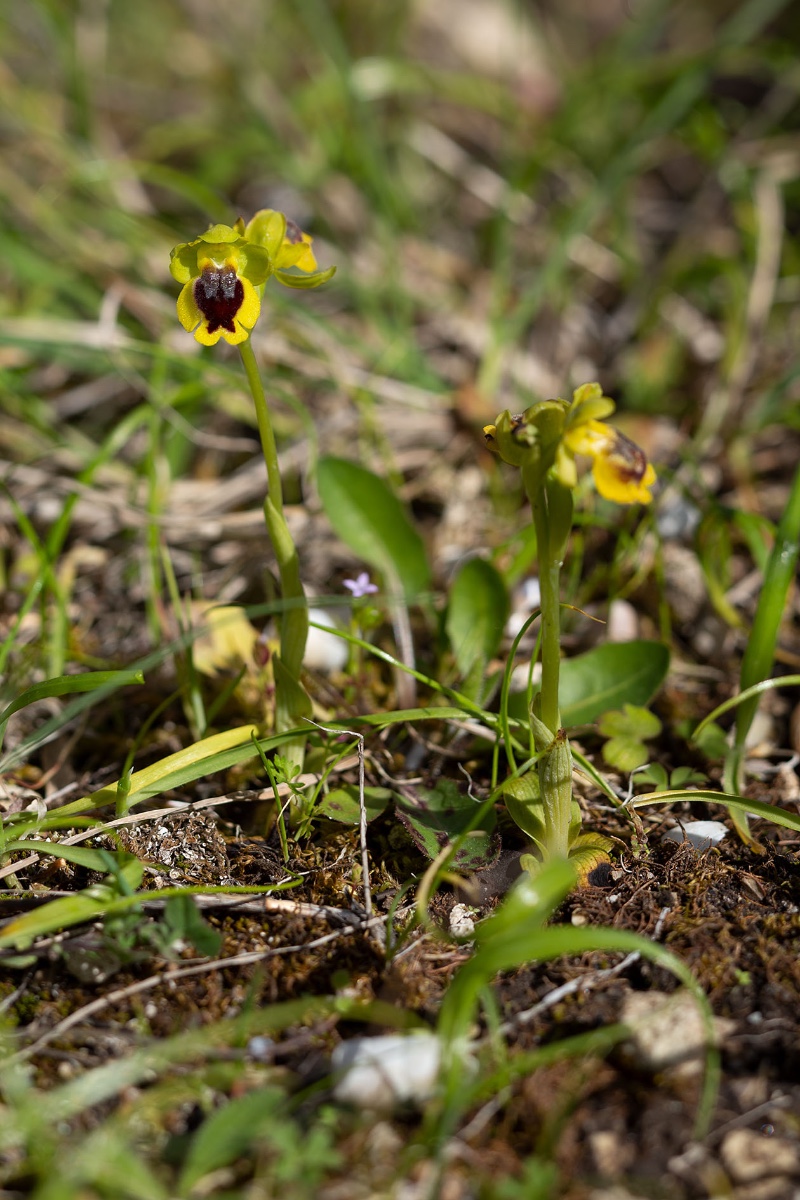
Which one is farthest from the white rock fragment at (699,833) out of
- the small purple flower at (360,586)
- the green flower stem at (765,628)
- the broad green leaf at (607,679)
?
the small purple flower at (360,586)

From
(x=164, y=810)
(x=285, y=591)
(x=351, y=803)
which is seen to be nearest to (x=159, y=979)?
(x=164, y=810)

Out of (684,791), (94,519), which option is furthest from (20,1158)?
(94,519)

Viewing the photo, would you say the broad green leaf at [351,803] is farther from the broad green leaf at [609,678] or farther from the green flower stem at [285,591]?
the broad green leaf at [609,678]

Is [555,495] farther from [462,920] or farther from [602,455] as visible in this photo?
[462,920]

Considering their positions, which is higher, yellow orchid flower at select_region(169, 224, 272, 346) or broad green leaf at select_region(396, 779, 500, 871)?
yellow orchid flower at select_region(169, 224, 272, 346)

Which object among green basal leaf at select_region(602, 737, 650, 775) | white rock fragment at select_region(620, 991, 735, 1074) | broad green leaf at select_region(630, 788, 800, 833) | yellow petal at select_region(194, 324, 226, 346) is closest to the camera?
white rock fragment at select_region(620, 991, 735, 1074)

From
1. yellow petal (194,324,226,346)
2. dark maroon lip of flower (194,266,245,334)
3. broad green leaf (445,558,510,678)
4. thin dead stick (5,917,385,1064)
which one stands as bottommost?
thin dead stick (5,917,385,1064)

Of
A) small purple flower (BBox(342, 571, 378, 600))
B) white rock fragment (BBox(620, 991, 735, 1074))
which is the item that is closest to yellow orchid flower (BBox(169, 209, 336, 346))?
small purple flower (BBox(342, 571, 378, 600))

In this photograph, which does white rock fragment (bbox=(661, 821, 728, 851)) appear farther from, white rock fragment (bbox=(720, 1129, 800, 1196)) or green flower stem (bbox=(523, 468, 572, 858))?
white rock fragment (bbox=(720, 1129, 800, 1196))
